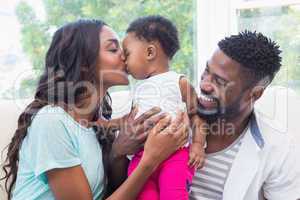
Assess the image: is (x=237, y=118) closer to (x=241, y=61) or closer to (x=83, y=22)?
(x=241, y=61)

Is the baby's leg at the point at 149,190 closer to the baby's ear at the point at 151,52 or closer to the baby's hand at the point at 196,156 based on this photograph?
the baby's hand at the point at 196,156

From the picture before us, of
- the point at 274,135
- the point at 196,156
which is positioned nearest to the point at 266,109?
the point at 274,135

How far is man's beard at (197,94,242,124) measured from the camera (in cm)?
140

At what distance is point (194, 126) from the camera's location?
4.52 ft

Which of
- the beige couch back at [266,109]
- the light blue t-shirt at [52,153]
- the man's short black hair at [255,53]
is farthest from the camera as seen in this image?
the beige couch back at [266,109]

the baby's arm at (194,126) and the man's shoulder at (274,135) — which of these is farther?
the man's shoulder at (274,135)

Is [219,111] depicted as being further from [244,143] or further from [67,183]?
[67,183]

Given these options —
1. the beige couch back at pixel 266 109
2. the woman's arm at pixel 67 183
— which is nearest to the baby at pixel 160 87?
the woman's arm at pixel 67 183

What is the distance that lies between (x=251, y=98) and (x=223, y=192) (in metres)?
0.38

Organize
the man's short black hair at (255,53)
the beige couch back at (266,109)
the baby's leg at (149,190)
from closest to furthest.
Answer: the baby's leg at (149,190), the man's short black hair at (255,53), the beige couch back at (266,109)

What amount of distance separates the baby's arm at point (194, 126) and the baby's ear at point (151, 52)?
0.14m

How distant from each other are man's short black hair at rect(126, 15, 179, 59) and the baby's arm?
0.15 meters

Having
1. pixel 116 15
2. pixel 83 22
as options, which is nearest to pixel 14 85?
pixel 116 15

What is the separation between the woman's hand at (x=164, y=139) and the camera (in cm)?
120
